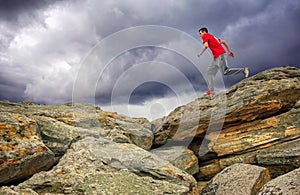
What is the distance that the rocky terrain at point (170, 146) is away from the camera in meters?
10.6

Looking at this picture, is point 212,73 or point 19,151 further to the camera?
point 212,73

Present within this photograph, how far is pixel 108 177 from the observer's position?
1120 centimetres

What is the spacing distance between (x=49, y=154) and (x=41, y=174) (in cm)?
97

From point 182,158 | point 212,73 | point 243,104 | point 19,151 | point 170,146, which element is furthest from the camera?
point 212,73

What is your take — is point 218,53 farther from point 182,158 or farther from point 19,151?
point 19,151

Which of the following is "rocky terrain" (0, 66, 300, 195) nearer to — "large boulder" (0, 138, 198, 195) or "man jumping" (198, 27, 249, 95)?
"large boulder" (0, 138, 198, 195)

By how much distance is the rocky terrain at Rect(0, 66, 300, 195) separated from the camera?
416 inches

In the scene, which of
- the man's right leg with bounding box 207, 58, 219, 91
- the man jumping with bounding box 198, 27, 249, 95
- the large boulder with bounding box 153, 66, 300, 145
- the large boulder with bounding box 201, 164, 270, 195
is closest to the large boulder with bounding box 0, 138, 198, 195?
the large boulder with bounding box 201, 164, 270, 195

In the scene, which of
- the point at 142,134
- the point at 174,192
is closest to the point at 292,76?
the point at 142,134

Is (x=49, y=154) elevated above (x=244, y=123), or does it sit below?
below

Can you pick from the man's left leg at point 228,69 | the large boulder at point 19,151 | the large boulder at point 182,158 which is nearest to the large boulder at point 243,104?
the man's left leg at point 228,69

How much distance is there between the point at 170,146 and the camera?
70.8ft

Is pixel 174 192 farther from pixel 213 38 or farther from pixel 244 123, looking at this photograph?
pixel 213 38

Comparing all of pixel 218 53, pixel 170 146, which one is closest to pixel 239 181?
pixel 170 146
